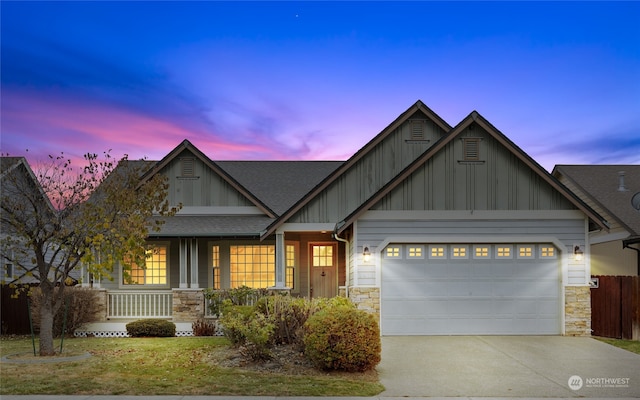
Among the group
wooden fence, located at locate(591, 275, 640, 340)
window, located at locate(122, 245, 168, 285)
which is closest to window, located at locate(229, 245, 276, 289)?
window, located at locate(122, 245, 168, 285)

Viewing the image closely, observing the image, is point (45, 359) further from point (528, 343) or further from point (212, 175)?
point (528, 343)

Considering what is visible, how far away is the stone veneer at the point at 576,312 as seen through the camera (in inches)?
659

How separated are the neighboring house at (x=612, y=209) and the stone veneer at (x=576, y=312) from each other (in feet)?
16.1

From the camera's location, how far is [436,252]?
17.1m

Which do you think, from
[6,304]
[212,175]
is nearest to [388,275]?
[212,175]

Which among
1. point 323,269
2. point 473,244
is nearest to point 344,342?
Result: point 473,244

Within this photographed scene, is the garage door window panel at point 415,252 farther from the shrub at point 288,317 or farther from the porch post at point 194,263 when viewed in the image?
the porch post at point 194,263

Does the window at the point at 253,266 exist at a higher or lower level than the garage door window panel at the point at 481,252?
lower

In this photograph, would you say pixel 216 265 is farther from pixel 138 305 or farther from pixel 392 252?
pixel 392 252

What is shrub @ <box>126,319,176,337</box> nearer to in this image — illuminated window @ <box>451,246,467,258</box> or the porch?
the porch

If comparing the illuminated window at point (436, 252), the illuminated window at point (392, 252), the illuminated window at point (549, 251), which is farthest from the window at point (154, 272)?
the illuminated window at point (549, 251)

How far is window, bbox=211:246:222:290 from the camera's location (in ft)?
69.1

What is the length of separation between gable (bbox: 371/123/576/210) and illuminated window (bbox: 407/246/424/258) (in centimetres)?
111

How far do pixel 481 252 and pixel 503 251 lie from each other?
616mm
